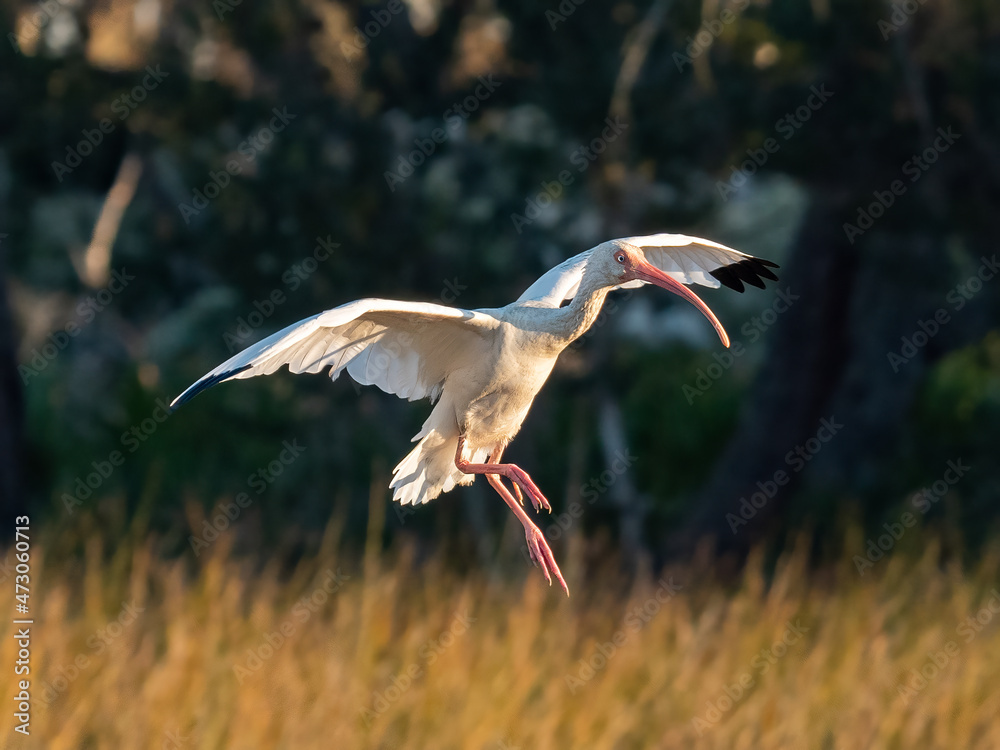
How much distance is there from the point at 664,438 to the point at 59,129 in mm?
9084

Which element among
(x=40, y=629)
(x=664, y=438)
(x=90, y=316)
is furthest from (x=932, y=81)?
(x=90, y=316)

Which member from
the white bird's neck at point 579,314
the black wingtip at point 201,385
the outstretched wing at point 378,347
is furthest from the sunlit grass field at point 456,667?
the white bird's neck at point 579,314

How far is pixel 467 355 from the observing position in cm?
269

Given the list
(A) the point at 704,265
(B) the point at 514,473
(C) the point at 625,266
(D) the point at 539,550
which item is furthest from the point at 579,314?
(A) the point at 704,265

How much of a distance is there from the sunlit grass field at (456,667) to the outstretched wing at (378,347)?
119 inches

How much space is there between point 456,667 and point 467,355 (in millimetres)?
3873

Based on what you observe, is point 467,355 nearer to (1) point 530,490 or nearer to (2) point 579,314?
(2) point 579,314

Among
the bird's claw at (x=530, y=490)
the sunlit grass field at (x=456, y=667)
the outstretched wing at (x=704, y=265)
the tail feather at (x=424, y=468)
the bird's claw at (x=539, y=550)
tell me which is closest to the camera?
the bird's claw at (x=530, y=490)

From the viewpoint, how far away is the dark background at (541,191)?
1059cm

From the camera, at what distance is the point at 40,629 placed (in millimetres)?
6195

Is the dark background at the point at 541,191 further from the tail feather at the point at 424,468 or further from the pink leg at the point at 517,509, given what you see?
the pink leg at the point at 517,509

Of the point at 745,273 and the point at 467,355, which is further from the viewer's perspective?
the point at 745,273

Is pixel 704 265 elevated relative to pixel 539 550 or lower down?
elevated

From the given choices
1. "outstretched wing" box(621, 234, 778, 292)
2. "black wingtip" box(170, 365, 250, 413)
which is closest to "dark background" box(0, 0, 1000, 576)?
"outstretched wing" box(621, 234, 778, 292)
